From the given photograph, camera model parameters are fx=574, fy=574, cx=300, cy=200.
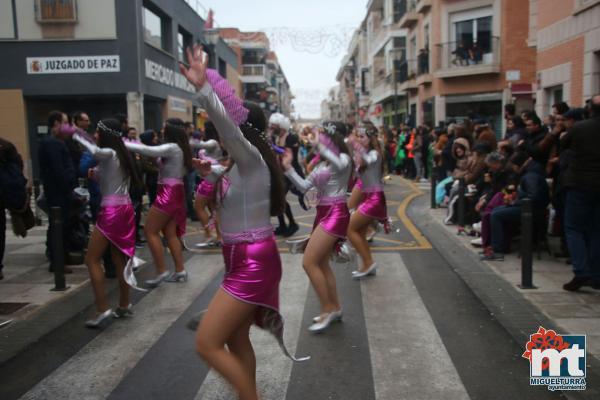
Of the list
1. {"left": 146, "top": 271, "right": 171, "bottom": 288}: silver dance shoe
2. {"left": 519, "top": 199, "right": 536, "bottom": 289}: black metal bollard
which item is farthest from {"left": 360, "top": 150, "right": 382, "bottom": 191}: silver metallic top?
{"left": 146, "top": 271, "right": 171, "bottom": 288}: silver dance shoe

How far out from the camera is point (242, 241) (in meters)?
3.26

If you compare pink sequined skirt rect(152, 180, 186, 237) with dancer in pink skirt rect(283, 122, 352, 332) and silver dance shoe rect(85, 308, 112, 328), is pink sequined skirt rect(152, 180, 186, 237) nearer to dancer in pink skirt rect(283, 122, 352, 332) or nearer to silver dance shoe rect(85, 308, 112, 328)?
silver dance shoe rect(85, 308, 112, 328)

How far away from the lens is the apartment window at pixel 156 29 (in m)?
20.2

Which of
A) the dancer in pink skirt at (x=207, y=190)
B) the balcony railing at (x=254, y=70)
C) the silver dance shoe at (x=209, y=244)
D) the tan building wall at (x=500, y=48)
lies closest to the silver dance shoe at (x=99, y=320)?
the dancer in pink skirt at (x=207, y=190)

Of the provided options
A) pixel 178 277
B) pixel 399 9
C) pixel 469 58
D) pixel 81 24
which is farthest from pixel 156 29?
pixel 399 9

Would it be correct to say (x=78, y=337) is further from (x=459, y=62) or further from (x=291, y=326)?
(x=459, y=62)

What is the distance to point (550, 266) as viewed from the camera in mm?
7426

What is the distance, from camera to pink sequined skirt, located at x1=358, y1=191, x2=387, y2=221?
6.98 m

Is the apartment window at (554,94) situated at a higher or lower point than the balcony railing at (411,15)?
lower

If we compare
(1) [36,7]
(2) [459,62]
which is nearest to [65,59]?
(1) [36,7]

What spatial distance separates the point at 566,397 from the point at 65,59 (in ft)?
60.3

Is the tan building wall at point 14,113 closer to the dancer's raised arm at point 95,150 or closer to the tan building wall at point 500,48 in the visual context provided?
the dancer's raised arm at point 95,150

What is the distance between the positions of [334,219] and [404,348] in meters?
1.37

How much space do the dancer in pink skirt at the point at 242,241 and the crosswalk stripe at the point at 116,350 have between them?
132 centimetres
